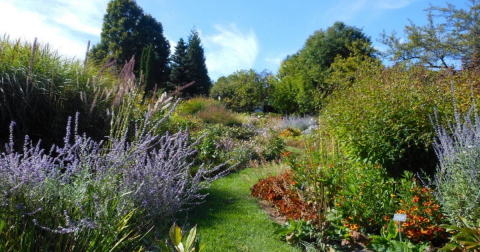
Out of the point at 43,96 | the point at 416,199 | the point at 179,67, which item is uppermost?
the point at 179,67

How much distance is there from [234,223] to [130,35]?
3465 centimetres

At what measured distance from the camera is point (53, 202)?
191 cm

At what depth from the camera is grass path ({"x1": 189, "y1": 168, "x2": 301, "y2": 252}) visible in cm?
345

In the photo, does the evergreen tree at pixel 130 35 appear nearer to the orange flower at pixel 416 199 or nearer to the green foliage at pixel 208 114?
the green foliage at pixel 208 114

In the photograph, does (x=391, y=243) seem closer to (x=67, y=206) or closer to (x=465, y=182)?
(x=465, y=182)

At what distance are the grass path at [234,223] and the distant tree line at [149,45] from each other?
2899 cm

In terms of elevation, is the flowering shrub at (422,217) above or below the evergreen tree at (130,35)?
below

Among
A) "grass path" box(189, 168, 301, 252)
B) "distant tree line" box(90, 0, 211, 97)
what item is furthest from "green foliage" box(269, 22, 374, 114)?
"grass path" box(189, 168, 301, 252)

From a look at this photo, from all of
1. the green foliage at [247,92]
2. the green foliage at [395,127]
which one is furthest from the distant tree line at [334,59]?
the green foliage at [395,127]

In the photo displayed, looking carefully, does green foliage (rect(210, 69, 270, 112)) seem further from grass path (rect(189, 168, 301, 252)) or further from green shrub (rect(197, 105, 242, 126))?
grass path (rect(189, 168, 301, 252))

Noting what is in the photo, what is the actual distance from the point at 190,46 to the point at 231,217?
109ft

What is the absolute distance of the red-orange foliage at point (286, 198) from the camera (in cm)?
409

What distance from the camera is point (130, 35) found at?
35.2 m

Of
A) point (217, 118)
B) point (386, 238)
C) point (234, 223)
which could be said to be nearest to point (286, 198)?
point (234, 223)
